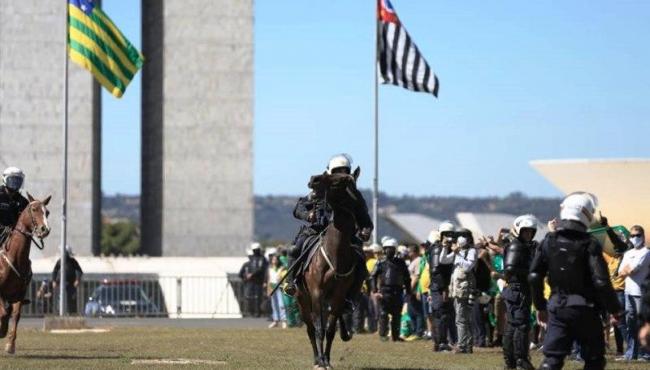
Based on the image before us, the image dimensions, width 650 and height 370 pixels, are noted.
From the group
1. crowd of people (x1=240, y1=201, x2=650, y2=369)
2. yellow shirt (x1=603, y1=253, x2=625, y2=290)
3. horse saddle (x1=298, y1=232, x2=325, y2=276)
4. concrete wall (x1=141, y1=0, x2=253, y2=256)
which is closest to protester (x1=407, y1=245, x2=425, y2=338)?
crowd of people (x1=240, y1=201, x2=650, y2=369)

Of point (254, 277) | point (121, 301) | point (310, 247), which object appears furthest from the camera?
point (121, 301)

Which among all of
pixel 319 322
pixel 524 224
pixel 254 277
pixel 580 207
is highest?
pixel 580 207

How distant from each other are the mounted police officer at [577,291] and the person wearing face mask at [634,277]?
8.06m

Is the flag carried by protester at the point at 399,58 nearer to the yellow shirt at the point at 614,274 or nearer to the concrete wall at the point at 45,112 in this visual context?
the yellow shirt at the point at 614,274

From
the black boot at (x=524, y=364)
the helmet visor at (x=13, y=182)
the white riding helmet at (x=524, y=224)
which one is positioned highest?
the helmet visor at (x=13, y=182)

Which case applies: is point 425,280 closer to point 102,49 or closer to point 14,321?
point 102,49

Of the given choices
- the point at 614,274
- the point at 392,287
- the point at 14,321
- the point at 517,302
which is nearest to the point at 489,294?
the point at 392,287

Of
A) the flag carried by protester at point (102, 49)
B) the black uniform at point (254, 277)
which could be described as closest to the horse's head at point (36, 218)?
the flag carried by protester at point (102, 49)

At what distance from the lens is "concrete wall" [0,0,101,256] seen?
62.0 m

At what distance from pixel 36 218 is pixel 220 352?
382 centimetres

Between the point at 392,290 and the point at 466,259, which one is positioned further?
the point at 392,290

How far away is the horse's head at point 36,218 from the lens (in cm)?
1858

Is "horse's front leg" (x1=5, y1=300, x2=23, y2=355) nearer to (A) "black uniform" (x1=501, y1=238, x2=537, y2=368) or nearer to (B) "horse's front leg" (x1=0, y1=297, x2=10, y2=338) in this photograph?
(B) "horse's front leg" (x1=0, y1=297, x2=10, y2=338)

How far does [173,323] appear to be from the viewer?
117ft
